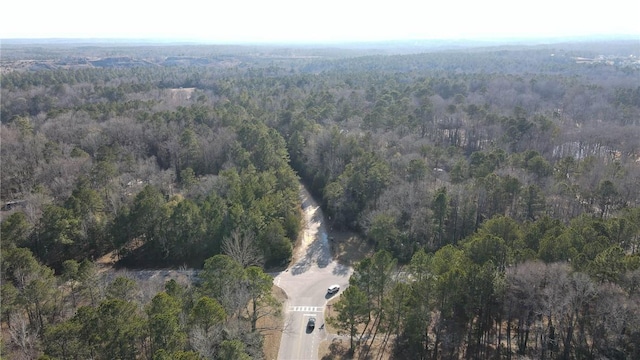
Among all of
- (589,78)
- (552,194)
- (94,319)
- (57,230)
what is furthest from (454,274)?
(589,78)

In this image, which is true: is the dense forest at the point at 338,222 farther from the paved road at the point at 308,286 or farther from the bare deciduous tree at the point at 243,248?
the paved road at the point at 308,286

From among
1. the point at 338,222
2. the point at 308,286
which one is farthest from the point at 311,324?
the point at 338,222

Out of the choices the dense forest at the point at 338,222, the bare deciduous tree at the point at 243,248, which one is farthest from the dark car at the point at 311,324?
the bare deciduous tree at the point at 243,248

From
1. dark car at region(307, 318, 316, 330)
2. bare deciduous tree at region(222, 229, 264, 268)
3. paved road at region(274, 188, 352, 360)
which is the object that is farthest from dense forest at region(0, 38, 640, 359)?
dark car at region(307, 318, 316, 330)

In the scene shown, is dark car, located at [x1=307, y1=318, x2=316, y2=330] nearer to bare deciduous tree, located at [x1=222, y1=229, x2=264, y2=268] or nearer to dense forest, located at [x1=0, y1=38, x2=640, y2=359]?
dense forest, located at [x1=0, y1=38, x2=640, y2=359]

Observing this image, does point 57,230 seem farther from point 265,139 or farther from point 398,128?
point 398,128
